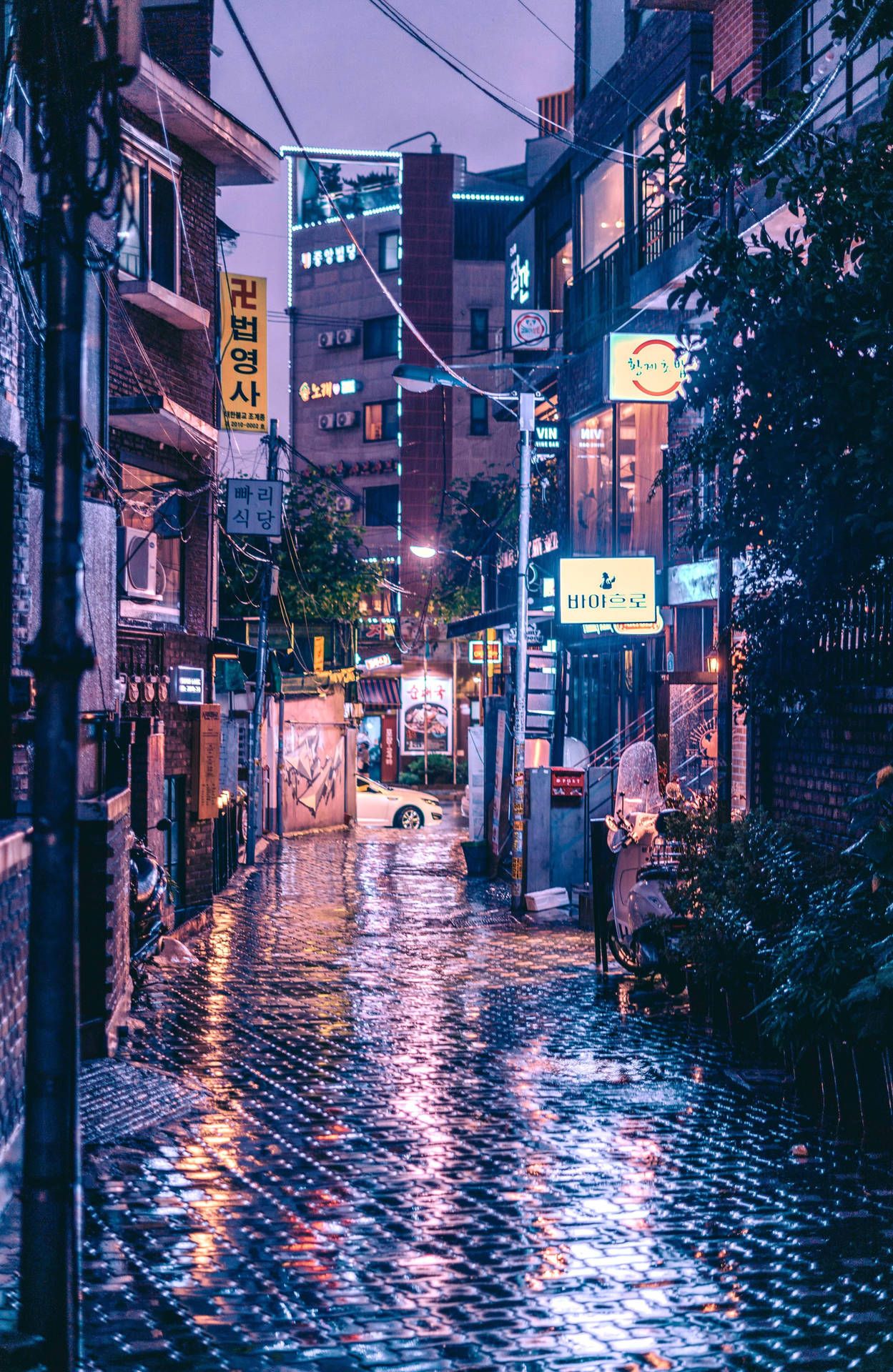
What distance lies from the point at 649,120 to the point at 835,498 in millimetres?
13749

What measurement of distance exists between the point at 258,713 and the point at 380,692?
1162 inches

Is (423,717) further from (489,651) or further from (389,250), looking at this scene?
(389,250)

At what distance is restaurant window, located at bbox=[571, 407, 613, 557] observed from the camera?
25281 millimetres

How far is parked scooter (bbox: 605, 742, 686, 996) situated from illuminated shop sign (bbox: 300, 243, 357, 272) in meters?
47.7

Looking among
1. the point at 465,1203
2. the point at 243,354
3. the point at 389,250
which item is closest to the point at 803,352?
the point at 465,1203

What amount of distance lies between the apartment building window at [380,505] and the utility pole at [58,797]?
176 ft

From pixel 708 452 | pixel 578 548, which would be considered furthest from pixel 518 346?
pixel 708 452

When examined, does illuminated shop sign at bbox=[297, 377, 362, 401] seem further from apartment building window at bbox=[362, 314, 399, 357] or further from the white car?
the white car

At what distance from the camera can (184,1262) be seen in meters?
6.40

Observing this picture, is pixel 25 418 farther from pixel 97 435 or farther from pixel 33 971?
pixel 33 971

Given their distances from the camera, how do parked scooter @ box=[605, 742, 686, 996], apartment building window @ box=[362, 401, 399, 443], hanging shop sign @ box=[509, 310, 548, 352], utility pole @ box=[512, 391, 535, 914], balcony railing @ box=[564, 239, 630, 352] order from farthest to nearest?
apartment building window @ box=[362, 401, 399, 443]
hanging shop sign @ box=[509, 310, 548, 352]
balcony railing @ box=[564, 239, 630, 352]
utility pole @ box=[512, 391, 535, 914]
parked scooter @ box=[605, 742, 686, 996]

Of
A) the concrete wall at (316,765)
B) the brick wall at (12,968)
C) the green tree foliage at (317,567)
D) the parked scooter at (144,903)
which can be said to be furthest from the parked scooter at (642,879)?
the green tree foliage at (317,567)

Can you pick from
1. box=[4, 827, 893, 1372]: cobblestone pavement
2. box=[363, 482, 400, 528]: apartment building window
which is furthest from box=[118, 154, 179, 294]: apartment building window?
box=[363, 482, 400, 528]: apartment building window

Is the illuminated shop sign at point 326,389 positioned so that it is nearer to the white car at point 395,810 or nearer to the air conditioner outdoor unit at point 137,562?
the white car at point 395,810
